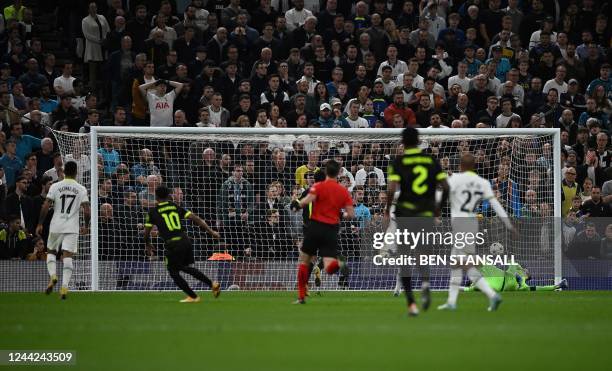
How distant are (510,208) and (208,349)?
41.8ft

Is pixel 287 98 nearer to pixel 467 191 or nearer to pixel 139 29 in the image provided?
pixel 139 29

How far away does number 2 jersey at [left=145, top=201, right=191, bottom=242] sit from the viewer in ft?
57.1

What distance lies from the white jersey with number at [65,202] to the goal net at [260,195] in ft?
9.25

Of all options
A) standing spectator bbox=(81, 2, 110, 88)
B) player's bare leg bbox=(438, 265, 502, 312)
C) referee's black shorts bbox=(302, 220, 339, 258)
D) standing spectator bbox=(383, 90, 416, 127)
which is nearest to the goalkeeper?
standing spectator bbox=(383, 90, 416, 127)

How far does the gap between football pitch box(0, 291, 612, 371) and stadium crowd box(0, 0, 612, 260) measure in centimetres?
469

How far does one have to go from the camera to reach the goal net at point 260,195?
71.0 feet

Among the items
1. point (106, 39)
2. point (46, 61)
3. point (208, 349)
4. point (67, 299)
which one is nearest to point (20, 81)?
point (46, 61)

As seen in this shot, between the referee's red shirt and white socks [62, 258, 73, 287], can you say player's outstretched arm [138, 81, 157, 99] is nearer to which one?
white socks [62, 258, 73, 287]

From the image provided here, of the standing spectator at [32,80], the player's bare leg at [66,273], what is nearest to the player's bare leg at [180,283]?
the player's bare leg at [66,273]

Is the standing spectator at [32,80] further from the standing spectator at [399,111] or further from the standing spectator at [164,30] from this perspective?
the standing spectator at [399,111]

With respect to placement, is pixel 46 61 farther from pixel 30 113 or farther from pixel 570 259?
pixel 570 259

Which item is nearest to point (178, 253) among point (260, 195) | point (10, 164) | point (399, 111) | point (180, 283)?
point (180, 283)

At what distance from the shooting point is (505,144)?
22.6 meters

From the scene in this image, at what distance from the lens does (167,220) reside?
57.3 ft
